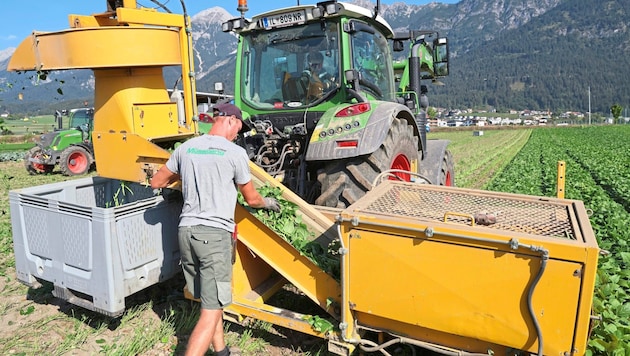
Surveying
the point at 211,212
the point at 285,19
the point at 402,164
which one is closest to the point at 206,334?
the point at 211,212

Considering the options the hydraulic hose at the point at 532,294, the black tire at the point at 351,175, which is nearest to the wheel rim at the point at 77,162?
the black tire at the point at 351,175

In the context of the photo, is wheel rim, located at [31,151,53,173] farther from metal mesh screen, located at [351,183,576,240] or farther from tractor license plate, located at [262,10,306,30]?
metal mesh screen, located at [351,183,576,240]

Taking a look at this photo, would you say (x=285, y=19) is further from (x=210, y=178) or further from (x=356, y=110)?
(x=210, y=178)

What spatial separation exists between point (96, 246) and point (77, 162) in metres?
12.4

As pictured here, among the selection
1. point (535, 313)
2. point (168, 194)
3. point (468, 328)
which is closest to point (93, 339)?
point (168, 194)

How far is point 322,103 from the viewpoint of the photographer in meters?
4.79

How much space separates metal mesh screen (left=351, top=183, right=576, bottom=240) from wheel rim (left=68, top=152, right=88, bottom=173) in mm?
13116

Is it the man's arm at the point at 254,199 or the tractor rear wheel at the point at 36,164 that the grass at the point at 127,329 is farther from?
the tractor rear wheel at the point at 36,164

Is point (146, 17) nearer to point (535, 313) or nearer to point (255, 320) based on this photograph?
point (255, 320)

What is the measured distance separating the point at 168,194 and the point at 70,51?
49.6 inches

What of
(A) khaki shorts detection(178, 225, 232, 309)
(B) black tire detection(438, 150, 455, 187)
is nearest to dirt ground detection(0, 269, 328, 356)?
(A) khaki shorts detection(178, 225, 232, 309)

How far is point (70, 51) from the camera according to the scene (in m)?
3.26

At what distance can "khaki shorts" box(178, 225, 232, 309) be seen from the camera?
3023 mm

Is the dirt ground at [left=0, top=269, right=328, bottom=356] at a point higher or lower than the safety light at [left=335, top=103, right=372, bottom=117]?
lower
